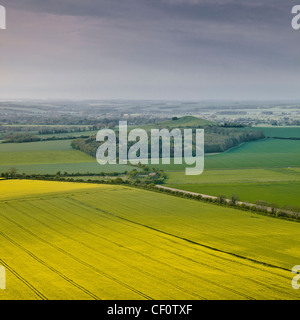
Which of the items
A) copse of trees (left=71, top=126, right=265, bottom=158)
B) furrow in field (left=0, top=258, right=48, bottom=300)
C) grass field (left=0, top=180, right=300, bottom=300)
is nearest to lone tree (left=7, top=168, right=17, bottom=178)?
grass field (left=0, top=180, right=300, bottom=300)

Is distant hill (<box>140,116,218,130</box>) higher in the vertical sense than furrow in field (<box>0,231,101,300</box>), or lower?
higher

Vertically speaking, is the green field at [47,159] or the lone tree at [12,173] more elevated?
the green field at [47,159]

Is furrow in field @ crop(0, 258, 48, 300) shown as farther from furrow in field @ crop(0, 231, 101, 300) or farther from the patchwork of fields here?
the patchwork of fields

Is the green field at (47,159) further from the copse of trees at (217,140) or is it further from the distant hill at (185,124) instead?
the distant hill at (185,124)

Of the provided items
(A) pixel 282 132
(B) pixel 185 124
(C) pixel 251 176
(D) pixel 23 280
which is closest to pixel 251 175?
(C) pixel 251 176

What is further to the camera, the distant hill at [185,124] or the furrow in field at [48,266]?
the distant hill at [185,124]

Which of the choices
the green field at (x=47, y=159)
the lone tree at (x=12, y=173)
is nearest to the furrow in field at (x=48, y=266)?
the lone tree at (x=12, y=173)

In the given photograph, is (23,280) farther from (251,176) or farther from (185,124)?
(185,124)
